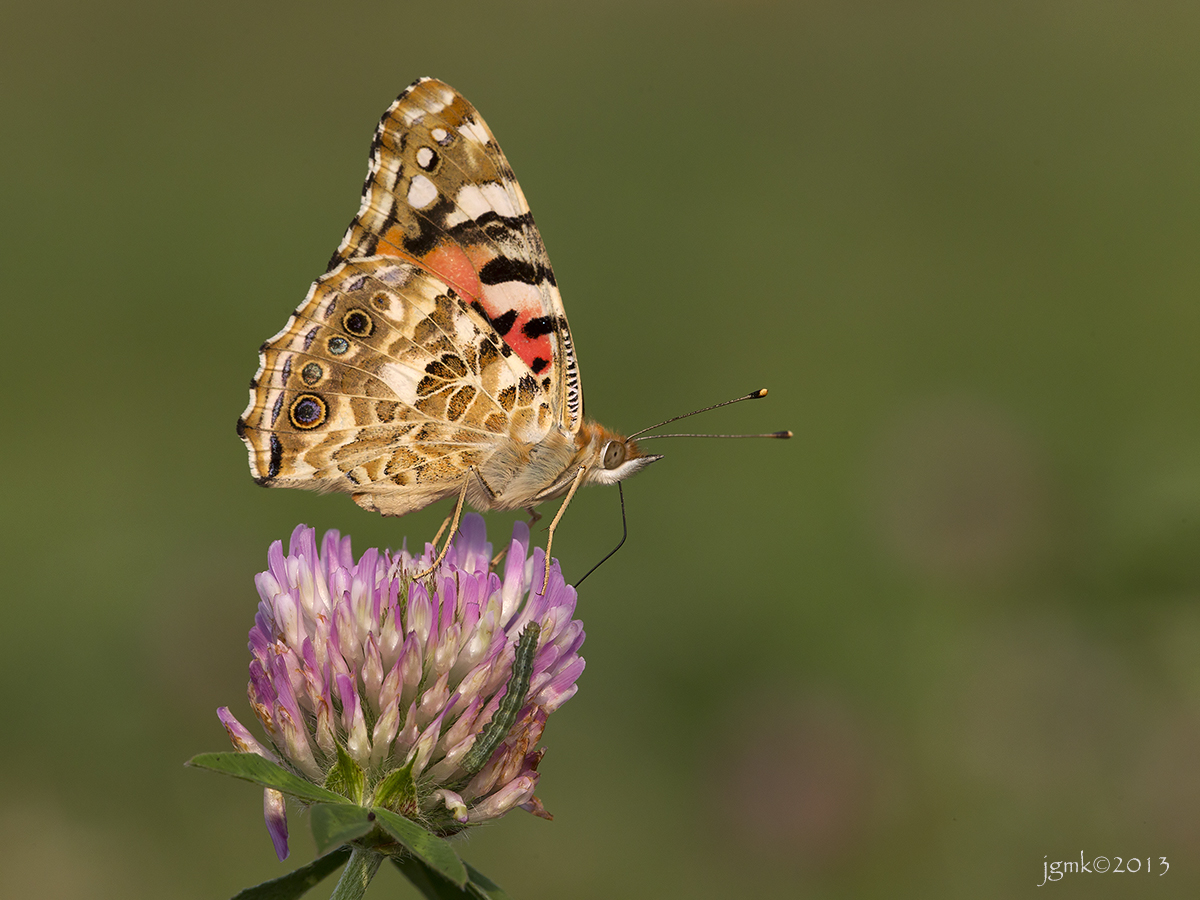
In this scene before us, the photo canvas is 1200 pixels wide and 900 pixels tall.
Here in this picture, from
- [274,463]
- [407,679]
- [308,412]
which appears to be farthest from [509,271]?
[407,679]

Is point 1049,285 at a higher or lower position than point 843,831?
higher

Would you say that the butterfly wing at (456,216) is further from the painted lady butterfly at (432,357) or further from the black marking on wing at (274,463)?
the black marking on wing at (274,463)

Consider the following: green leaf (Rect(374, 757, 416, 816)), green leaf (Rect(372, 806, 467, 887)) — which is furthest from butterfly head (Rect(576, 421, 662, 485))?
green leaf (Rect(372, 806, 467, 887))

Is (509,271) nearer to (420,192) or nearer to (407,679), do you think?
(420,192)

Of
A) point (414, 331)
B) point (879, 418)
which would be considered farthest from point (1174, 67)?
point (414, 331)

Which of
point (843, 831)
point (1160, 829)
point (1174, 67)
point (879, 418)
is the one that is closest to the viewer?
point (1160, 829)

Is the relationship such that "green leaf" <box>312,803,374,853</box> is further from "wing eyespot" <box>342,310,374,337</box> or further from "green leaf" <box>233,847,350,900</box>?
"wing eyespot" <box>342,310,374,337</box>

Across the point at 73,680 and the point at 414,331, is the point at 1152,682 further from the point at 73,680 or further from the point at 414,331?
the point at 73,680
